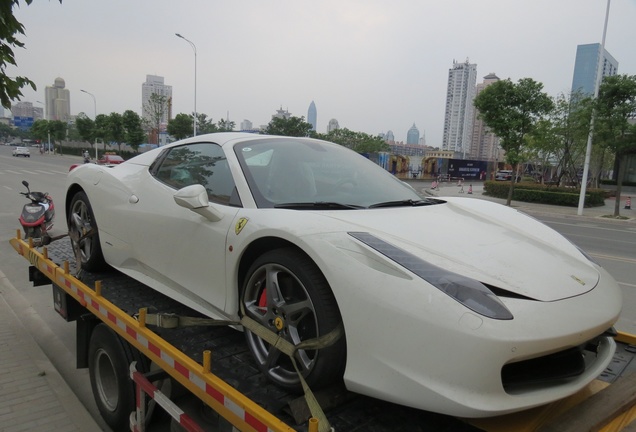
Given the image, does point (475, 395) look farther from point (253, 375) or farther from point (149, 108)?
point (149, 108)

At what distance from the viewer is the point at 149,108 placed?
4975 centimetres

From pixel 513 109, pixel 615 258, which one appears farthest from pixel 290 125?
pixel 615 258

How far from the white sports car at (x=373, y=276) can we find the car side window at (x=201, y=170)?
0.01 metres

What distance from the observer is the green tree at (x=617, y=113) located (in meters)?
17.5

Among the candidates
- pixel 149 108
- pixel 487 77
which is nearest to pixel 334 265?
pixel 149 108

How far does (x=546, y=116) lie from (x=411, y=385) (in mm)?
26711

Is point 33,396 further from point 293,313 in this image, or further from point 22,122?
point 22,122

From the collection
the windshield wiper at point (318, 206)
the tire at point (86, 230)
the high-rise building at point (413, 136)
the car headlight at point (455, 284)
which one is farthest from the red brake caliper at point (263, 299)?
the high-rise building at point (413, 136)

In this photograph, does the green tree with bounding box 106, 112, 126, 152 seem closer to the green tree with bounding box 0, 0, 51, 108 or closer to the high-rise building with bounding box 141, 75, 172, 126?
the high-rise building with bounding box 141, 75, 172, 126

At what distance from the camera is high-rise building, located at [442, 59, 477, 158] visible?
277 ft

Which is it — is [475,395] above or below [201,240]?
below

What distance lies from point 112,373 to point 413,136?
6823 inches

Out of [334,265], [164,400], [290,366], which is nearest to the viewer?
[334,265]

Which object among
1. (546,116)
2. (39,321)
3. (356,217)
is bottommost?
(39,321)
